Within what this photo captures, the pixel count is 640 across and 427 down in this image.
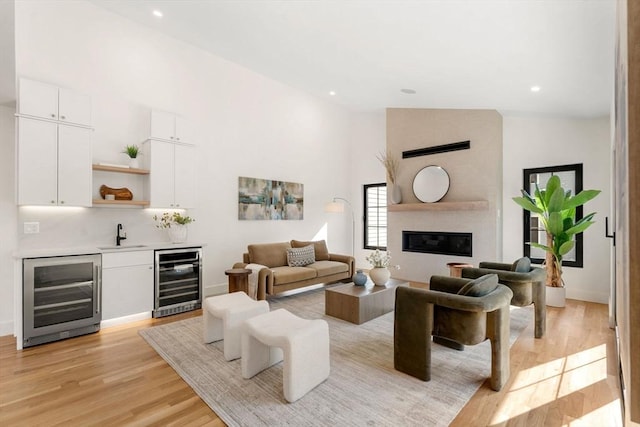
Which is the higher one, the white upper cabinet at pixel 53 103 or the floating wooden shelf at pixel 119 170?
the white upper cabinet at pixel 53 103

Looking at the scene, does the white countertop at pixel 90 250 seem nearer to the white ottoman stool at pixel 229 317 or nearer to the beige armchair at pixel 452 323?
the white ottoman stool at pixel 229 317

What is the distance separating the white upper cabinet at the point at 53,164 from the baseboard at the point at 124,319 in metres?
1.44

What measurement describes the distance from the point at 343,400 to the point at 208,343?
1637 millimetres

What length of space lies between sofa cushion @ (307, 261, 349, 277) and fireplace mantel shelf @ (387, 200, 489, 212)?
168 centimetres

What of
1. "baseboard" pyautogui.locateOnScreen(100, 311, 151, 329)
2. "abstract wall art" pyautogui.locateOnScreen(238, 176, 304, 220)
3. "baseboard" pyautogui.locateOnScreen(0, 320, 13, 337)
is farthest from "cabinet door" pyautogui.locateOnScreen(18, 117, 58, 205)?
"abstract wall art" pyautogui.locateOnScreen(238, 176, 304, 220)

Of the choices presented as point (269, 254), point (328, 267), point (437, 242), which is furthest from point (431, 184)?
point (269, 254)

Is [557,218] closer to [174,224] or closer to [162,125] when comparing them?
[174,224]

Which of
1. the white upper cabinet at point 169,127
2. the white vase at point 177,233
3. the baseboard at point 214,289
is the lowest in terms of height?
the baseboard at point 214,289

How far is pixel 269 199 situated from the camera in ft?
19.9

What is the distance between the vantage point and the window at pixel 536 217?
488 cm

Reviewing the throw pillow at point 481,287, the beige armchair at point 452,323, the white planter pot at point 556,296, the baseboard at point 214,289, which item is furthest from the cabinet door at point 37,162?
the white planter pot at point 556,296

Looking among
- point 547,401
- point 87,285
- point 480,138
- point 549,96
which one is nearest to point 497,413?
point 547,401

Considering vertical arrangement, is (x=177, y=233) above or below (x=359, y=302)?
above

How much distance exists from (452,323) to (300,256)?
3.31 m
